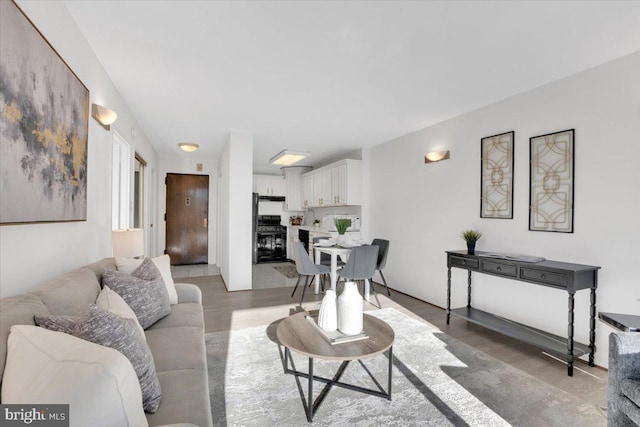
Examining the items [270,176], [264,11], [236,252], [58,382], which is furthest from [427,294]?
[270,176]

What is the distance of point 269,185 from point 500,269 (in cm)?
627

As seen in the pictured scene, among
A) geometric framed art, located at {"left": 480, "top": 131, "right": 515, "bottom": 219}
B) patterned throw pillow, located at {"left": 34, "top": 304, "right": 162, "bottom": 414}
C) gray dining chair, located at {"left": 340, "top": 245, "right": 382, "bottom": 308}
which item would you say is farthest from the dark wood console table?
patterned throw pillow, located at {"left": 34, "top": 304, "right": 162, "bottom": 414}

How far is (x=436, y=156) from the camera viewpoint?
4078 mm

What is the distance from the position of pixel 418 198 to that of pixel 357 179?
147cm

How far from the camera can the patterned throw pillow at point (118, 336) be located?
3.47 feet

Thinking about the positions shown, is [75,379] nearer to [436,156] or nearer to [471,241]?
[471,241]

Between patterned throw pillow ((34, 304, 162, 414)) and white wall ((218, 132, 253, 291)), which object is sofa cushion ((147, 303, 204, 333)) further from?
white wall ((218, 132, 253, 291))

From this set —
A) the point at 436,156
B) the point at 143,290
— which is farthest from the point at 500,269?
the point at 143,290

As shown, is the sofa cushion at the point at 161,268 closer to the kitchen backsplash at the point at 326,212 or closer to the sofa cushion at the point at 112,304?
the sofa cushion at the point at 112,304

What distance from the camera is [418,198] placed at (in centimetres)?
444

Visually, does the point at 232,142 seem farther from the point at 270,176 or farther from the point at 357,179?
the point at 270,176

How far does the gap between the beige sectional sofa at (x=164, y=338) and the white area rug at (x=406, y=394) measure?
0.48m

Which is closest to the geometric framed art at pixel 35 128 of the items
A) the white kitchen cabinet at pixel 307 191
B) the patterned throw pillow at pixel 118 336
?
the patterned throw pillow at pixel 118 336

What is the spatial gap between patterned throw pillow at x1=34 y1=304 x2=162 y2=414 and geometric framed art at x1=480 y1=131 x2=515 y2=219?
3.38 m
